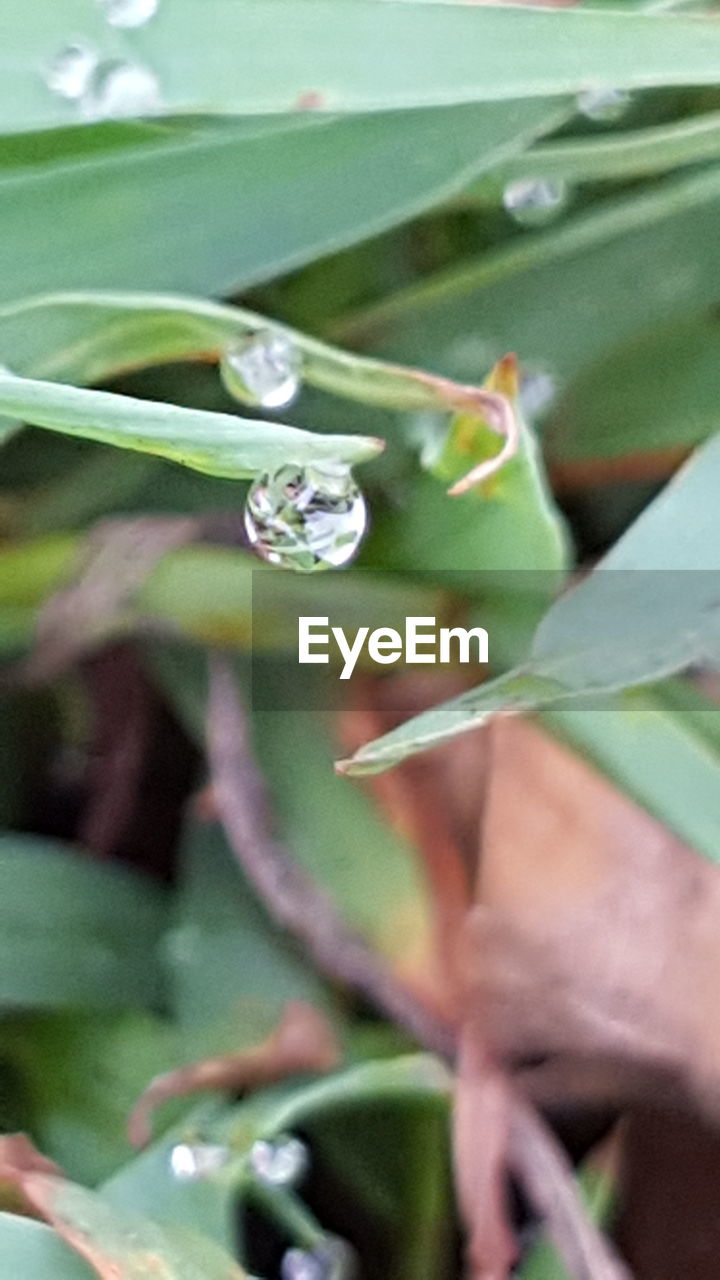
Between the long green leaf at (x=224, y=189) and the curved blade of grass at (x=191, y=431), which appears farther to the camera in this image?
the long green leaf at (x=224, y=189)

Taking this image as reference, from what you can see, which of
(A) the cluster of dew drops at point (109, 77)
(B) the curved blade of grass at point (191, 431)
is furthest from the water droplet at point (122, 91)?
(B) the curved blade of grass at point (191, 431)

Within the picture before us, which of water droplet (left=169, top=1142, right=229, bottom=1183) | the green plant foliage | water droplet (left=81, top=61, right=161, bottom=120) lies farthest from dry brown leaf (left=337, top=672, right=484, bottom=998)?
water droplet (left=81, top=61, right=161, bottom=120)

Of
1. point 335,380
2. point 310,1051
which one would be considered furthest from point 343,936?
point 335,380

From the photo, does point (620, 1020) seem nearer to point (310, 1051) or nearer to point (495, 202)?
point (310, 1051)

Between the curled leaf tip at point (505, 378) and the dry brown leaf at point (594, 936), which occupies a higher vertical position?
the curled leaf tip at point (505, 378)

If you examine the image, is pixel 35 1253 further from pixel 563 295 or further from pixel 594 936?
pixel 563 295

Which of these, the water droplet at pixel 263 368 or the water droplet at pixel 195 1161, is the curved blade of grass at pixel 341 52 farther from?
the water droplet at pixel 195 1161
